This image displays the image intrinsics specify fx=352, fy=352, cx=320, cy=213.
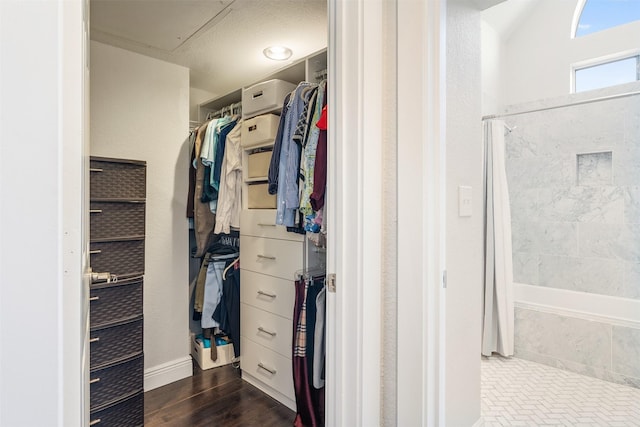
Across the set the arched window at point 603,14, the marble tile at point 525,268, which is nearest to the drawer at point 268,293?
the marble tile at point 525,268

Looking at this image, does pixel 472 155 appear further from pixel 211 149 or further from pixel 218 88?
pixel 218 88

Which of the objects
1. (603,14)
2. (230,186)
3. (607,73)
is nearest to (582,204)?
(607,73)

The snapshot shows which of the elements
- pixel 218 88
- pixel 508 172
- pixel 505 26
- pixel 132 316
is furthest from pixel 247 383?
Answer: pixel 505 26

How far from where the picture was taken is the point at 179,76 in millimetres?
2477

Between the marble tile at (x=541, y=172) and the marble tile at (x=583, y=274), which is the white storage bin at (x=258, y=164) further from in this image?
the marble tile at (x=583, y=274)

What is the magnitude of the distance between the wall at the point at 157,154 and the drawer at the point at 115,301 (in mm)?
612

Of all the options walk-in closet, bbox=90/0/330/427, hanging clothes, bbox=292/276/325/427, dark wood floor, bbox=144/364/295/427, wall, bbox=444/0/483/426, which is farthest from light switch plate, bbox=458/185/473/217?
dark wood floor, bbox=144/364/295/427

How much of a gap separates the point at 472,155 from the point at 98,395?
1.95m

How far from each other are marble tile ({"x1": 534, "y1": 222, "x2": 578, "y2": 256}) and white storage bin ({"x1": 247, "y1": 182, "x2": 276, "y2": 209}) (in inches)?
87.4

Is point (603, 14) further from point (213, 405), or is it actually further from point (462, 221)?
point (213, 405)

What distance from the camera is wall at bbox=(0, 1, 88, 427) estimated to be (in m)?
0.42

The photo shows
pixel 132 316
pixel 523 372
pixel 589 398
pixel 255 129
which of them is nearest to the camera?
pixel 132 316

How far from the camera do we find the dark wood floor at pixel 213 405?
1914 millimetres

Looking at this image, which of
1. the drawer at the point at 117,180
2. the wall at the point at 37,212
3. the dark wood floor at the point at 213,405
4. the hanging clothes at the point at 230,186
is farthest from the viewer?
the hanging clothes at the point at 230,186
